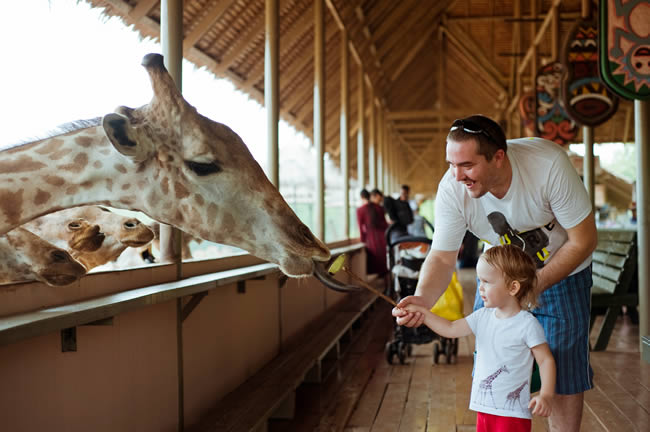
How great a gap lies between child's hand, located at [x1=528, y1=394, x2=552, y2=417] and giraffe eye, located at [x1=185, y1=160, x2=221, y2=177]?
1228mm

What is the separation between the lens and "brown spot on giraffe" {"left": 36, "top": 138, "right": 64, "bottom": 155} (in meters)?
2.02

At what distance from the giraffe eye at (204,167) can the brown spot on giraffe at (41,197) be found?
416mm

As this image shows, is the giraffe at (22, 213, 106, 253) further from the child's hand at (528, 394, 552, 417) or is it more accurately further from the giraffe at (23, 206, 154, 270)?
the child's hand at (528, 394, 552, 417)

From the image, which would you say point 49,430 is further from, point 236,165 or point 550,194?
point 550,194

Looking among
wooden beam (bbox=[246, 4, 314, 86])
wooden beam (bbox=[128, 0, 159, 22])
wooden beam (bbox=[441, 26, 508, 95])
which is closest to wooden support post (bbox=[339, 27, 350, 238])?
wooden beam (bbox=[246, 4, 314, 86])

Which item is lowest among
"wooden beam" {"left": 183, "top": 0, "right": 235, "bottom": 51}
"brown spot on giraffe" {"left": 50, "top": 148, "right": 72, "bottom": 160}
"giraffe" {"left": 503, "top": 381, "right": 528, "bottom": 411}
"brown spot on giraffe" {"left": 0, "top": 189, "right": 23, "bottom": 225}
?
"giraffe" {"left": 503, "top": 381, "right": 528, "bottom": 411}

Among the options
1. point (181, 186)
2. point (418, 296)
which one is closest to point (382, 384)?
point (418, 296)

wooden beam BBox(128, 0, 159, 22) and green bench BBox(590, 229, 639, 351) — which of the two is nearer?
wooden beam BBox(128, 0, 159, 22)

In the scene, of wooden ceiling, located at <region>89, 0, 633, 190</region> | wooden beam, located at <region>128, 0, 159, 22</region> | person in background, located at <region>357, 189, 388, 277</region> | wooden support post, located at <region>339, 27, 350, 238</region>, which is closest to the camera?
wooden beam, located at <region>128, 0, 159, 22</region>

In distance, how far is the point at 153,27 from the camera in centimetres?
349

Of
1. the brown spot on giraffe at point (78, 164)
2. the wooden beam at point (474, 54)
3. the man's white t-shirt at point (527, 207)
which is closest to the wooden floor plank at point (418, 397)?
the man's white t-shirt at point (527, 207)

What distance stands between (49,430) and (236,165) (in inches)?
41.1

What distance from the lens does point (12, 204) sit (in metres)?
1.93

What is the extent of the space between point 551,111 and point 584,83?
7.11 feet
